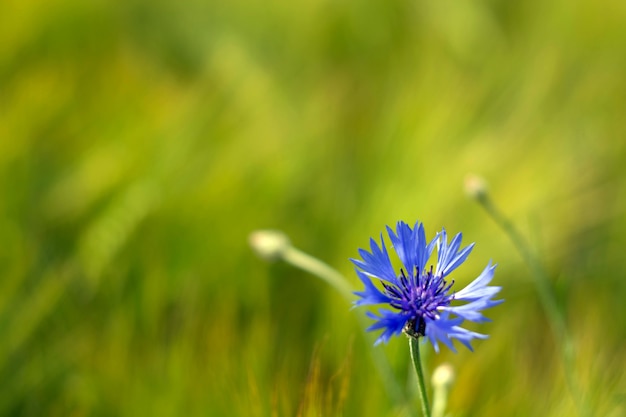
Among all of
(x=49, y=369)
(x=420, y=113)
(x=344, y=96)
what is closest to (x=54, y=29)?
(x=344, y=96)

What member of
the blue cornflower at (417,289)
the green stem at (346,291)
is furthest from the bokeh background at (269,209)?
the blue cornflower at (417,289)

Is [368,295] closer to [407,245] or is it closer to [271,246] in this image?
[407,245]

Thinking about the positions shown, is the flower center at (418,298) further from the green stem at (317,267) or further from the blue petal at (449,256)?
the green stem at (317,267)

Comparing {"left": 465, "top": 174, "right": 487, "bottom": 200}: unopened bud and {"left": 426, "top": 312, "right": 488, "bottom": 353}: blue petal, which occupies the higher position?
{"left": 465, "top": 174, "right": 487, "bottom": 200}: unopened bud

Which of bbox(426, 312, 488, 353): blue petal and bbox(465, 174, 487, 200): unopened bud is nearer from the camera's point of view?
bbox(426, 312, 488, 353): blue petal

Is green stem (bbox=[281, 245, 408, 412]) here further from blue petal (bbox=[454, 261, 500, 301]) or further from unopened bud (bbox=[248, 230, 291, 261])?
blue petal (bbox=[454, 261, 500, 301])

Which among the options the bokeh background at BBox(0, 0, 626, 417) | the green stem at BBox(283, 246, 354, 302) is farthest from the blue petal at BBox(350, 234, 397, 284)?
the green stem at BBox(283, 246, 354, 302)

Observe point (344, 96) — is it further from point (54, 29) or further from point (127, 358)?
point (127, 358)
